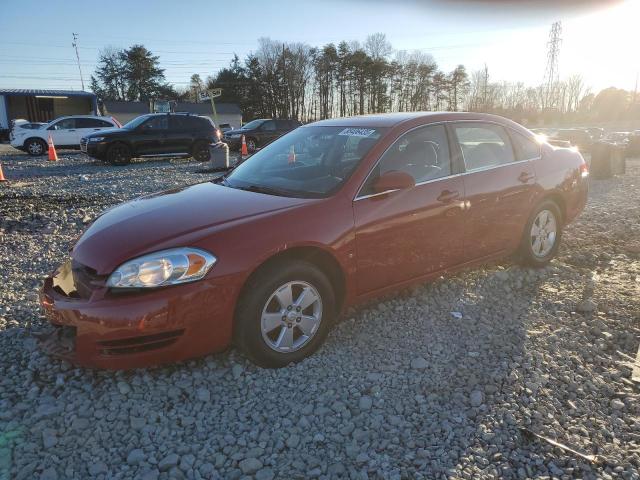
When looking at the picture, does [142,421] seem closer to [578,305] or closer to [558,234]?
[578,305]

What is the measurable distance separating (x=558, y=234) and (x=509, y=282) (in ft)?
3.22

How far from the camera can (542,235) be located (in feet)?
15.7

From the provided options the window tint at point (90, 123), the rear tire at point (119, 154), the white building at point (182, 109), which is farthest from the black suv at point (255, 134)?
the white building at point (182, 109)

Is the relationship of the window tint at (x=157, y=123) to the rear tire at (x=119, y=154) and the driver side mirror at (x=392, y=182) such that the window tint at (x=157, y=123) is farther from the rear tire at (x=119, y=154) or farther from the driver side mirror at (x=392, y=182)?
the driver side mirror at (x=392, y=182)

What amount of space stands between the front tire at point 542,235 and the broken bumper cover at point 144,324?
3118mm

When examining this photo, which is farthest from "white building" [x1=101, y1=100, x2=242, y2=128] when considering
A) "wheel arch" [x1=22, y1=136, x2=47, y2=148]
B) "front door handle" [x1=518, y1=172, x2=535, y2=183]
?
"front door handle" [x1=518, y1=172, x2=535, y2=183]

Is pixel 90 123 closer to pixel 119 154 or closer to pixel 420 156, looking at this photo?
pixel 119 154

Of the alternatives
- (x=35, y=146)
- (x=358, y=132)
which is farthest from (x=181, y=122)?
(x=358, y=132)

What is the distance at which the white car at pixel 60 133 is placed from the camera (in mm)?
19234

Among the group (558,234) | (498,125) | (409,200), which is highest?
(498,125)

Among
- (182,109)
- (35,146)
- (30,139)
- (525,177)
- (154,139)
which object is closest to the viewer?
(525,177)

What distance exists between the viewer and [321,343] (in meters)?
3.27

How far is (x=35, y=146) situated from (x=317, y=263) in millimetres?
20079

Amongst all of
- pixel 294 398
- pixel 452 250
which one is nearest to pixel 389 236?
pixel 452 250
